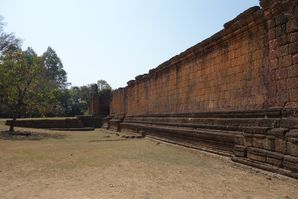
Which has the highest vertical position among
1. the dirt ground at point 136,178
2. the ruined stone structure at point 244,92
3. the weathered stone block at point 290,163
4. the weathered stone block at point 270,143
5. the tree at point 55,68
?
the tree at point 55,68

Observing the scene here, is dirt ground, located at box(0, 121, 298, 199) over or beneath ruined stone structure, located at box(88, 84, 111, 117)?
beneath

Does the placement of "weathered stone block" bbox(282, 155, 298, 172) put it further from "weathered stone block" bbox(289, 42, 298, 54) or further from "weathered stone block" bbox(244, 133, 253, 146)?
"weathered stone block" bbox(289, 42, 298, 54)

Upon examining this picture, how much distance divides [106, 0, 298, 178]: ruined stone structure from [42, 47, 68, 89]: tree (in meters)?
60.8

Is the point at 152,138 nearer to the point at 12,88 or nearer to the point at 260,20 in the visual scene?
the point at 260,20

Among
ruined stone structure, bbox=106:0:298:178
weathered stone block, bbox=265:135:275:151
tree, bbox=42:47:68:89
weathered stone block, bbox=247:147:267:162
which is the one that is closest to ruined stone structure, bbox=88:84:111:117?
ruined stone structure, bbox=106:0:298:178

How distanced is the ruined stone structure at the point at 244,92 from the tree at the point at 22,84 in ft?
28.5

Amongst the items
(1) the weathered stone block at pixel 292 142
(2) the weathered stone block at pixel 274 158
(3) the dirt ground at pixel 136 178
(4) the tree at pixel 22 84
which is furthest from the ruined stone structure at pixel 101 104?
(1) the weathered stone block at pixel 292 142

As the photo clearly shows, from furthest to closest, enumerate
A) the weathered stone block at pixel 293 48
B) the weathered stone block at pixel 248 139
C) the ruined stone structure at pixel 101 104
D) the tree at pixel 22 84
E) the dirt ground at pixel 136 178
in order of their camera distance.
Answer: the ruined stone structure at pixel 101 104, the tree at pixel 22 84, the weathered stone block at pixel 248 139, the weathered stone block at pixel 293 48, the dirt ground at pixel 136 178

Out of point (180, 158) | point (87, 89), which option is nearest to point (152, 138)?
point (180, 158)

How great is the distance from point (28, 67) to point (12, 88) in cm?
142

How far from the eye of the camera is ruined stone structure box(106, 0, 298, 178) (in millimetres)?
6043

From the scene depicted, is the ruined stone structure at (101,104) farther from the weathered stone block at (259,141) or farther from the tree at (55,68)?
the tree at (55,68)

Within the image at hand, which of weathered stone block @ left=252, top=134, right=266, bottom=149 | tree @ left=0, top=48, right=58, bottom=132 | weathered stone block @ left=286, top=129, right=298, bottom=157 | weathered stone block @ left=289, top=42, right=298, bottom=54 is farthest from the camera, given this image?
tree @ left=0, top=48, right=58, bottom=132

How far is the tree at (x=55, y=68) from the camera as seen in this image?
7038 cm
